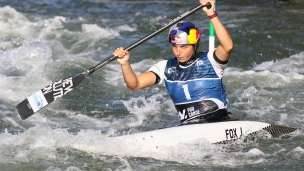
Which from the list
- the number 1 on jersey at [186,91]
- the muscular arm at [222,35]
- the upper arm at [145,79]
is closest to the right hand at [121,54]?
the upper arm at [145,79]

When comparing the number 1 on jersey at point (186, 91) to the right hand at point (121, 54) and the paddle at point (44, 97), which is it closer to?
the right hand at point (121, 54)

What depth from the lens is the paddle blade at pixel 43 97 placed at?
7160 millimetres

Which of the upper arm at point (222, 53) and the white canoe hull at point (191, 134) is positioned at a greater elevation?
the upper arm at point (222, 53)

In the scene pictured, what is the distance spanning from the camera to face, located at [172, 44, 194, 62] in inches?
264

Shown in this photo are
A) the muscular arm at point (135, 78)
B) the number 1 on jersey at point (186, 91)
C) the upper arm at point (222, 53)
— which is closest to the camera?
the upper arm at point (222, 53)

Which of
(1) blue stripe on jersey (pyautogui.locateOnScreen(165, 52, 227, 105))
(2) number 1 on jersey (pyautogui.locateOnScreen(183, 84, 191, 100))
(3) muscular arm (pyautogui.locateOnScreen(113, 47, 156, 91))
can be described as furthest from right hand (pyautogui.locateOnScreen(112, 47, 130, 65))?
(2) number 1 on jersey (pyautogui.locateOnScreen(183, 84, 191, 100))

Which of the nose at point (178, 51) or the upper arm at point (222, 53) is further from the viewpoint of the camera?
the nose at point (178, 51)

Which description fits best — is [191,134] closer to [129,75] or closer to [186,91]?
[186,91]

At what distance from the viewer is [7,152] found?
21.9 ft

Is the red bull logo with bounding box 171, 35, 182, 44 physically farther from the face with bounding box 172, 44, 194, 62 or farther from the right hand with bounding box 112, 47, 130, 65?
the right hand with bounding box 112, 47, 130, 65

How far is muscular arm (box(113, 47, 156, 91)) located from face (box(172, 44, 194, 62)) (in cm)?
37

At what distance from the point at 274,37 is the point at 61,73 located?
172 inches

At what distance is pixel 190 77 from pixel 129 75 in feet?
2.16

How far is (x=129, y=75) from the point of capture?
261 inches
